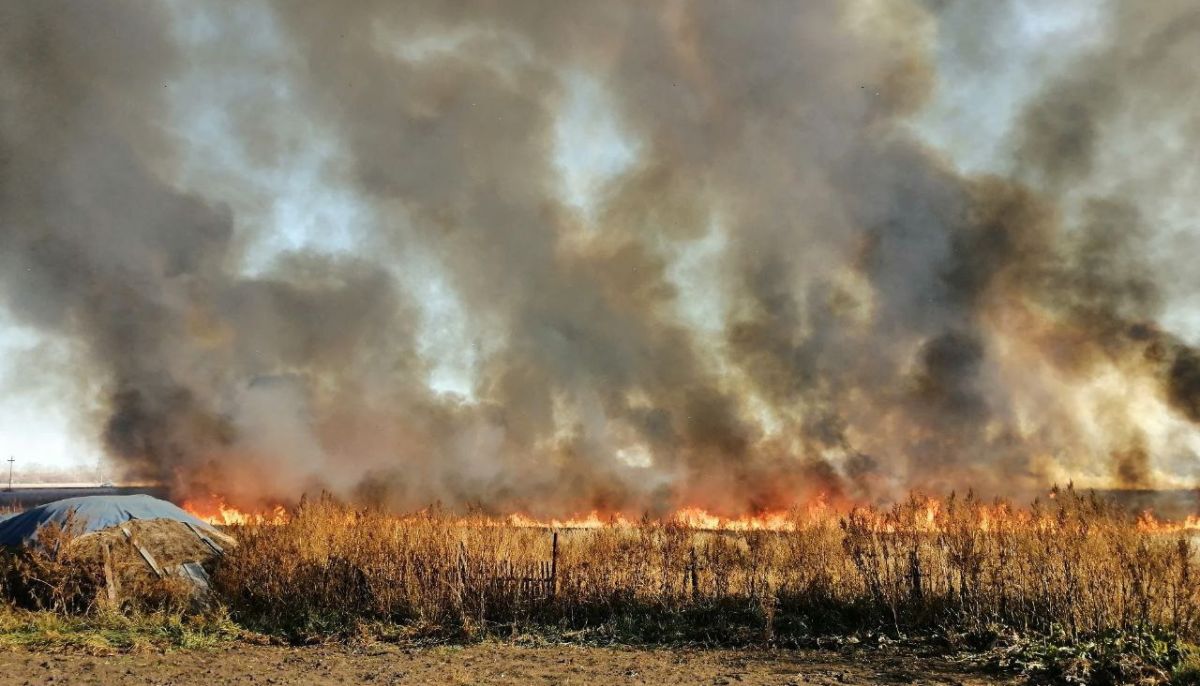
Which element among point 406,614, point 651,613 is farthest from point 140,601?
point 651,613

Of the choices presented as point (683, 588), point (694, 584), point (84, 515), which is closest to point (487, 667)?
point (683, 588)

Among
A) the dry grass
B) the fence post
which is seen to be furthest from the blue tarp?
the fence post

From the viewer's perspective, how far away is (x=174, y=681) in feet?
41.2

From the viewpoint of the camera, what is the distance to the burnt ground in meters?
12.7

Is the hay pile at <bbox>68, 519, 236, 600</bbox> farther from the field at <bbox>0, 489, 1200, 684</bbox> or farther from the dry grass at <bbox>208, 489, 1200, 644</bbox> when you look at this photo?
the dry grass at <bbox>208, 489, 1200, 644</bbox>

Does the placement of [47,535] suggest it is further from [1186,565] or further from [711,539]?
[1186,565]

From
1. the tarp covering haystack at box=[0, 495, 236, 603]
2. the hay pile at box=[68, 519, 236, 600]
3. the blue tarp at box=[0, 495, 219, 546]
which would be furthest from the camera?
the blue tarp at box=[0, 495, 219, 546]

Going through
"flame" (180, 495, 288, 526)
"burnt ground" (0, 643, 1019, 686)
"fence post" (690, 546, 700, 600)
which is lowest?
"burnt ground" (0, 643, 1019, 686)

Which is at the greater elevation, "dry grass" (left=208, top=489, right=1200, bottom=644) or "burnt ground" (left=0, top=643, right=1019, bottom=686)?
"dry grass" (left=208, top=489, right=1200, bottom=644)

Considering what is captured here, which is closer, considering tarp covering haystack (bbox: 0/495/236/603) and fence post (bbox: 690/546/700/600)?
fence post (bbox: 690/546/700/600)

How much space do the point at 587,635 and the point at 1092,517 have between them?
1122 cm

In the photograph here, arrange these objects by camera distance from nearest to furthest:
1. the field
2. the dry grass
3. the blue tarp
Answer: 1. the field
2. the dry grass
3. the blue tarp

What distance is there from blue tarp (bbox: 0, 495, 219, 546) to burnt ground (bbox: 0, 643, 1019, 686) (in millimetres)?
5414

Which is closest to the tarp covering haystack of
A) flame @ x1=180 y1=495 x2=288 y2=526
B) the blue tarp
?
the blue tarp
